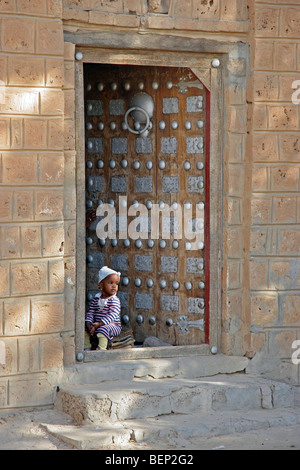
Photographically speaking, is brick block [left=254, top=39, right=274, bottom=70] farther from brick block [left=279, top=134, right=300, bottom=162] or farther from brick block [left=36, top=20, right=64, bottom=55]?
brick block [left=36, top=20, right=64, bottom=55]

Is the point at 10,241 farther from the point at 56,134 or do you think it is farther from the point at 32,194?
the point at 56,134

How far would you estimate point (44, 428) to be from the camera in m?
5.47

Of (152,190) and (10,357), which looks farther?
(152,190)

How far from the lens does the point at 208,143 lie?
20.7ft

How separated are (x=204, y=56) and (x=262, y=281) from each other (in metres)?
1.78

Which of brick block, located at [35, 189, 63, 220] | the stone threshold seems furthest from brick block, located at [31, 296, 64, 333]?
brick block, located at [35, 189, 63, 220]

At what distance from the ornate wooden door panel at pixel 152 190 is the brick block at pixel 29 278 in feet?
4.51

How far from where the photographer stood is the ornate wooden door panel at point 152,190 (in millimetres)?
6531

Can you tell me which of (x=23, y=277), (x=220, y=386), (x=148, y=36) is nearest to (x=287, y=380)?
(x=220, y=386)

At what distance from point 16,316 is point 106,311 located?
118cm

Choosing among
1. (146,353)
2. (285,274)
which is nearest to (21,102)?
(146,353)

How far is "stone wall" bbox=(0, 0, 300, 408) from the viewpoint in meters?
5.60

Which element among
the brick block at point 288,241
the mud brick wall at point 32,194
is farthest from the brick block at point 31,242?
the brick block at point 288,241

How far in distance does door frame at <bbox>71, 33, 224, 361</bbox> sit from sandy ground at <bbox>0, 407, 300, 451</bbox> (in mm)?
574
